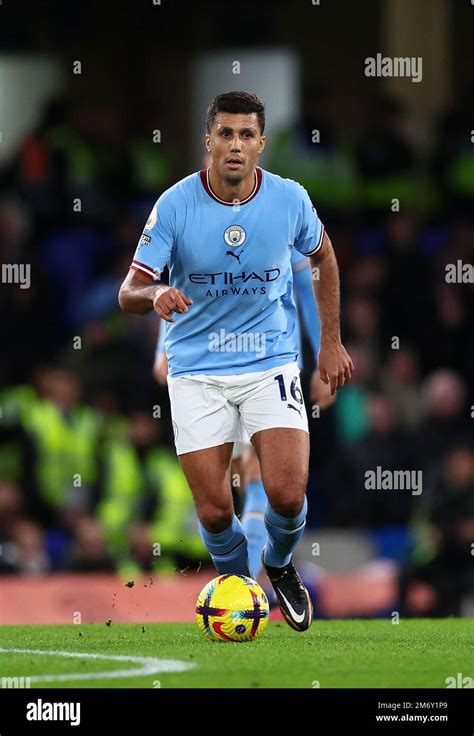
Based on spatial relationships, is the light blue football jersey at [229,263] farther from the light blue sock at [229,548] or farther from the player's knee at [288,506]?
the light blue sock at [229,548]

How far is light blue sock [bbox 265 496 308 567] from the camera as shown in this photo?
754 centimetres

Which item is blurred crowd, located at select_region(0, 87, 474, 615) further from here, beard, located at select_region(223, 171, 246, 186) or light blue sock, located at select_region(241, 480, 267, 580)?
beard, located at select_region(223, 171, 246, 186)

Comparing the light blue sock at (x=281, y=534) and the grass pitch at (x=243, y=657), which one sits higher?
the light blue sock at (x=281, y=534)

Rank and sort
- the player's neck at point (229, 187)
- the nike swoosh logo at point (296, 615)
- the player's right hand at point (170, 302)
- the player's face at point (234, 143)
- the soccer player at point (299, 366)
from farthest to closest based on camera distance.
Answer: the soccer player at point (299, 366) < the nike swoosh logo at point (296, 615) < the player's neck at point (229, 187) < the player's face at point (234, 143) < the player's right hand at point (170, 302)

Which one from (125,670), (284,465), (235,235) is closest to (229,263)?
(235,235)

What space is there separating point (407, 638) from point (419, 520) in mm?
4681

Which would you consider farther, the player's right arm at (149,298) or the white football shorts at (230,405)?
the white football shorts at (230,405)

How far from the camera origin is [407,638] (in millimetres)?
7633

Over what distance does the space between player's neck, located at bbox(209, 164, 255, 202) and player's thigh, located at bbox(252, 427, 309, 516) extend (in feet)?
3.70

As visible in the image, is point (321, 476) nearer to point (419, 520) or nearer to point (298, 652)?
point (419, 520)

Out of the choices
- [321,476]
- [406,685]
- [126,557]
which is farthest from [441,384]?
[406,685]

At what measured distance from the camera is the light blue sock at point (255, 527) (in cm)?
852

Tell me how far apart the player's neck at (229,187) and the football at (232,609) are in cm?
182

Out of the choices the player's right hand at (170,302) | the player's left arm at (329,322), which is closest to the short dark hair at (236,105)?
the player's left arm at (329,322)
